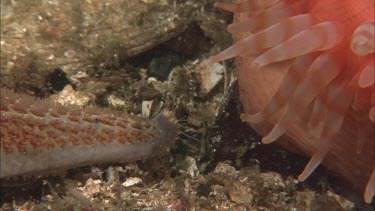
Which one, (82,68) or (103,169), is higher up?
(82,68)

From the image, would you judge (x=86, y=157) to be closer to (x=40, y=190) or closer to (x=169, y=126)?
(x=40, y=190)

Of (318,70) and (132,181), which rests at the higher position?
(318,70)

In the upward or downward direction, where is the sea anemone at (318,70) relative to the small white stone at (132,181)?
upward

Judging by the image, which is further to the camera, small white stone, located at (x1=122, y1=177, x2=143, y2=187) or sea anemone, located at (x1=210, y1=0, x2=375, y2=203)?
small white stone, located at (x1=122, y1=177, x2=143, y2=187)

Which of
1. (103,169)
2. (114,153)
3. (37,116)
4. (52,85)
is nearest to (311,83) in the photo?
(114,153)

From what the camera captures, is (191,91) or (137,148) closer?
(137,148)

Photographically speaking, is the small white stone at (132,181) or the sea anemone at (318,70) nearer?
the sea anemone at (318,70)

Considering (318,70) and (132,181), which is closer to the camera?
(318,70)

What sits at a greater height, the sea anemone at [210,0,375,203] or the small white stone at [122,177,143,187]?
the sea anemone at [210,0,375,203]
